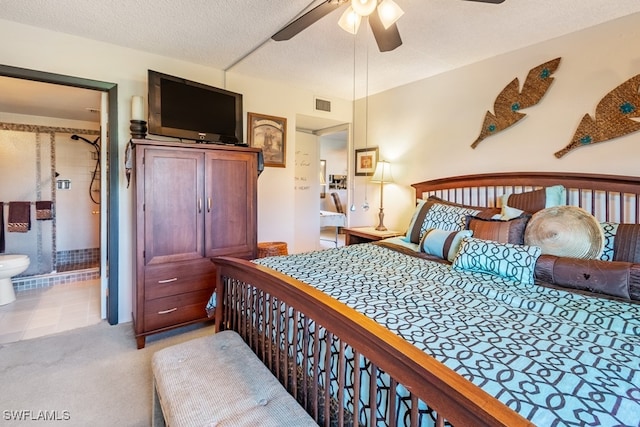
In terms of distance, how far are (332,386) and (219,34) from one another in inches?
103

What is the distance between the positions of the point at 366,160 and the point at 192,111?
2197mm

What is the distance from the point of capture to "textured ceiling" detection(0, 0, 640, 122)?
213 centimetres

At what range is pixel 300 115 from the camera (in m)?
4.06

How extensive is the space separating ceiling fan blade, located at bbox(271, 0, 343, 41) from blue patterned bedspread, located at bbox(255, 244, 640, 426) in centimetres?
140

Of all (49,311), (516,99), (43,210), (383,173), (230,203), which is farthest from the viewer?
(43,210)

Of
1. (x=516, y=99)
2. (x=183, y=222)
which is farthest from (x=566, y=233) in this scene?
(x=183, y=222)

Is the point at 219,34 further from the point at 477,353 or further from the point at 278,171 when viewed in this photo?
the point at 477,353

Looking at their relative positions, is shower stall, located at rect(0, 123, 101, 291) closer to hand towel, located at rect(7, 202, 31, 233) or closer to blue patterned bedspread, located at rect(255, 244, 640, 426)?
hand towel, located at rect(7, 202, 31, 233)

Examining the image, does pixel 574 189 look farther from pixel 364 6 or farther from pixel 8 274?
pixel 8 274

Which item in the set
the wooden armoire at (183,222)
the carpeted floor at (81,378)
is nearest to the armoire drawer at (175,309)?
the wooden armoire at (183,222)

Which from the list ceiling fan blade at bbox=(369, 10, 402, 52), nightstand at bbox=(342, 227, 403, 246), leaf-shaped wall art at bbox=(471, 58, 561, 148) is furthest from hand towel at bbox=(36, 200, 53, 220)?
leaf-shaped wall art at bbox=(471, 58, 561, 148)

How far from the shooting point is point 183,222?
2.61 meters

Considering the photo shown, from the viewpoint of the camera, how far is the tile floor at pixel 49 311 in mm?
2762

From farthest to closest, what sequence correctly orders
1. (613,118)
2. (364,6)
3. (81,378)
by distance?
1. (613,118)
2. (81,378)
3. (364,6)
